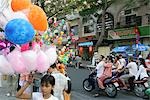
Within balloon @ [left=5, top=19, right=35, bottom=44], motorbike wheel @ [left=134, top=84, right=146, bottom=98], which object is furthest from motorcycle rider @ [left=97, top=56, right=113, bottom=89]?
balloon @ [left=5, top=19, right=35, bottom=44]

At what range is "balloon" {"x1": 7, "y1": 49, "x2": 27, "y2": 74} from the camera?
14.4ft

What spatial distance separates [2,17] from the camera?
443 centimetres

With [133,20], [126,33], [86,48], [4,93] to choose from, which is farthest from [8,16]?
[86,48]

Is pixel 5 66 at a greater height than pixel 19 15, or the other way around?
pixel 19 15

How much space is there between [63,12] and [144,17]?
47.8ft

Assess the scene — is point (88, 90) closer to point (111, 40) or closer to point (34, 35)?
point (34, 35)

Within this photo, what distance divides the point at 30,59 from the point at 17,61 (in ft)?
0.50

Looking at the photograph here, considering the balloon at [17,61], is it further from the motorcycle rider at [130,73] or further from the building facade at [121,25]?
the building facade at [121,25]

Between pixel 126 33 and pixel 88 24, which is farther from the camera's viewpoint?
pixel 88 24

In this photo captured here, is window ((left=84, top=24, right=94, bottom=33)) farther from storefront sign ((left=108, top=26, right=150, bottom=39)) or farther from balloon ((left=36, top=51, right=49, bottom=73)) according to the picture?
balloon ((left=36, top=51, right=49, bottom=73))

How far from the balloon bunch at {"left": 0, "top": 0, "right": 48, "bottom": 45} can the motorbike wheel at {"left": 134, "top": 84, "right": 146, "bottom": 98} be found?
806 cm

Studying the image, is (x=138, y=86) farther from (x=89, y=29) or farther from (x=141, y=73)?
(x=89, y=29)

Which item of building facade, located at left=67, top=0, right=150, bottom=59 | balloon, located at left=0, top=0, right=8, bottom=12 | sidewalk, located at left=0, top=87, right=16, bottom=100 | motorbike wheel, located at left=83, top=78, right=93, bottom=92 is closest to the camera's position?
balloon, located at left=0, top=0, right=8, bottom=12

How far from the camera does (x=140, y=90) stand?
12227mm
